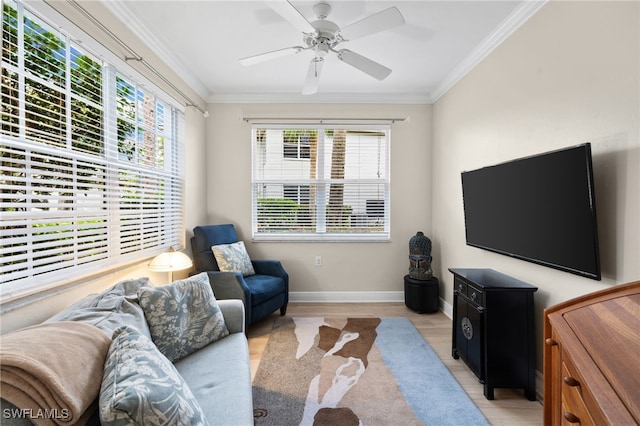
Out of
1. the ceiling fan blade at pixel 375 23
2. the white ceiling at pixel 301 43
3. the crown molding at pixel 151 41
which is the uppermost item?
the white ceiling at pixel 301 43

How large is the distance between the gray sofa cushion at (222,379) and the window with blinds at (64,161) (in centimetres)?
86

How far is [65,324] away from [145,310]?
45 cm

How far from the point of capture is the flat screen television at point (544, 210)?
1561mm

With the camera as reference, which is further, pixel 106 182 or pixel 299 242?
pixel 299 242

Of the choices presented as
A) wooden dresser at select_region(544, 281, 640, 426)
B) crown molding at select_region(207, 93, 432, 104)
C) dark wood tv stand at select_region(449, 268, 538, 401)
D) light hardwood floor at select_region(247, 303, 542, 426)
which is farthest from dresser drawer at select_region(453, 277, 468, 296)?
crown molding at select_region(207, 93, 432, 104)

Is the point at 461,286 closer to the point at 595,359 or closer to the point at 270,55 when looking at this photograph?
the point at 595,359

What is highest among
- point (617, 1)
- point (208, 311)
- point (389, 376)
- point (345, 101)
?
point (345, 101)

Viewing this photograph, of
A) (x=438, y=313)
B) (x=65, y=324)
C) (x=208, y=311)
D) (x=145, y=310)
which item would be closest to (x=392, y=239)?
(x=438, y=313)

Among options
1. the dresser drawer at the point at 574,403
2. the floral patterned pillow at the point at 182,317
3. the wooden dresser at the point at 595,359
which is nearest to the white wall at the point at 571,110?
the wooden dresser at the point at 595,359

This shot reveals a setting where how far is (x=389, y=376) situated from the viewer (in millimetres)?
2232

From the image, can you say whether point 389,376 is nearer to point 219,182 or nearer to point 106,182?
point 106,182

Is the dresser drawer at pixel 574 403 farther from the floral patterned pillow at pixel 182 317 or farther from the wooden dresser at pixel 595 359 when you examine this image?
the floral patterned pillow at pixel 182 317

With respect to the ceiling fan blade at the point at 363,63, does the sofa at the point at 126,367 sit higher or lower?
lower

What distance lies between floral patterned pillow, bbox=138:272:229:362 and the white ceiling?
193 cm
